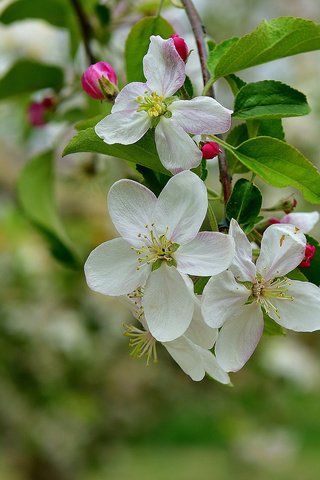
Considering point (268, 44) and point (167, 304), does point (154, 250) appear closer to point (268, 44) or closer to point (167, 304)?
point (167, 304)

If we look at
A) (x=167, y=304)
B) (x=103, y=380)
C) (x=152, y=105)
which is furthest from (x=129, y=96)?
(x=103, y=380)

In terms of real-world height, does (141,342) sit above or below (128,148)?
below

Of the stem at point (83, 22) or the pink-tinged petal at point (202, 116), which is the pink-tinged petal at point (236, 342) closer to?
the pink-tinged petal at point (202, 116)

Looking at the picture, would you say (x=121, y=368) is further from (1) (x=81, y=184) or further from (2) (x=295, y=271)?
(2) (x=295, y=271)

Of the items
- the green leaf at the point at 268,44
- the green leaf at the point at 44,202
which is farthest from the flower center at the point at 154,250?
the green leaf at the point at 44,202

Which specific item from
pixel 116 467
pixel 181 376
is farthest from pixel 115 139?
pixel 181 376

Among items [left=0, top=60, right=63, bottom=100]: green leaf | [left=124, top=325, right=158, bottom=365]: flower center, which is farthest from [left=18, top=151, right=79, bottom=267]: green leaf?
[left=124, top=325, right=158, bottom=365]: flower center
